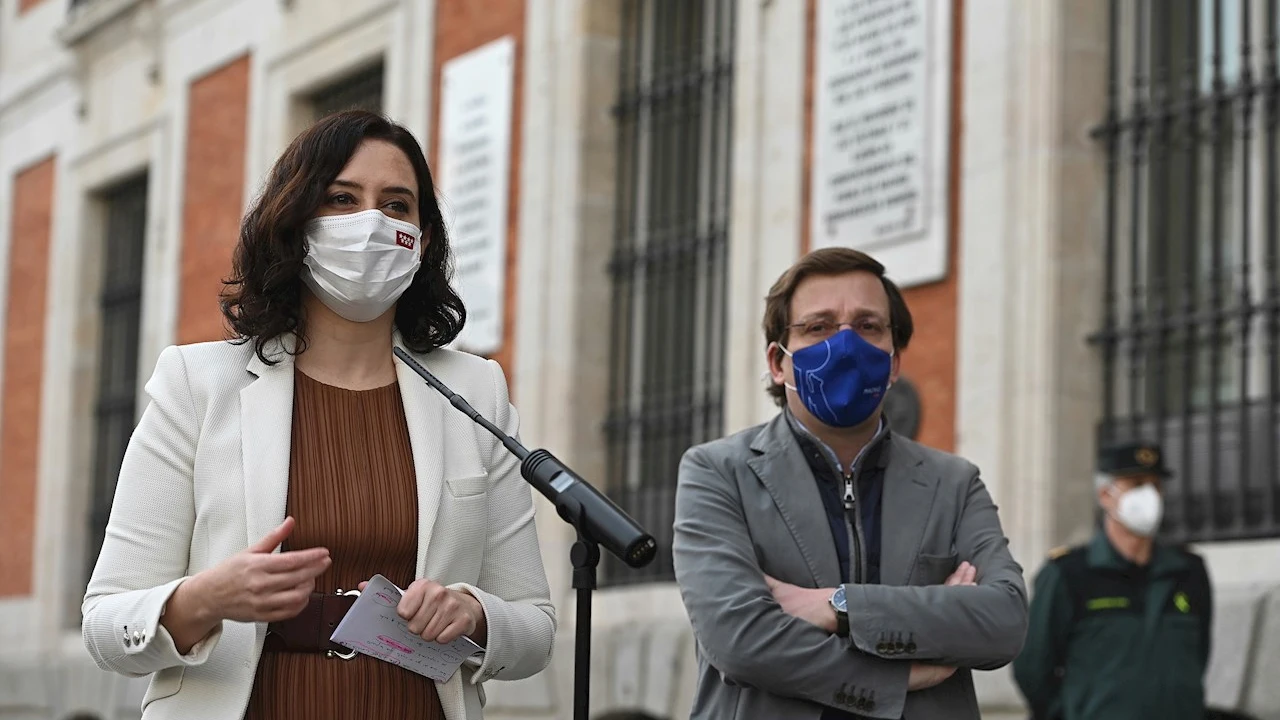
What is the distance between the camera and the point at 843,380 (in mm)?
4219

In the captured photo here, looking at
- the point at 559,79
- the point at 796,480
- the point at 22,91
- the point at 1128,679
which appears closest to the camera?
the point at 796,480

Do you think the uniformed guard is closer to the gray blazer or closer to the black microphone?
the gray blazer

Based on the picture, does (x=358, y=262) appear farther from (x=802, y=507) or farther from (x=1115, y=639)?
(x=1115, y=639)

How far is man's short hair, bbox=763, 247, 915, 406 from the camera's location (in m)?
4.38

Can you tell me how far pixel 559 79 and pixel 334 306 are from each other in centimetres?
948

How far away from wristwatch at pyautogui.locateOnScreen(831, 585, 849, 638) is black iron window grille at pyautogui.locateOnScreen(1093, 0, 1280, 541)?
493 cm

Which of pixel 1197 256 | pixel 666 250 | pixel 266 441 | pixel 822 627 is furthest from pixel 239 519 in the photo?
pixel 666 250

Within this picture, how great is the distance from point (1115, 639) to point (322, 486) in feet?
14.7

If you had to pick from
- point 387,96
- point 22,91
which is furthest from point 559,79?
point 22,91

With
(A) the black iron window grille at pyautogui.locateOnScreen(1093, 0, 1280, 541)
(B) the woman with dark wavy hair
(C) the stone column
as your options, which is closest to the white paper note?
(B) the woman with dark wavy hair

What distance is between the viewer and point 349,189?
→ 3.54 meters

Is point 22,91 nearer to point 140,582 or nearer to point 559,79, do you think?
point 559,79

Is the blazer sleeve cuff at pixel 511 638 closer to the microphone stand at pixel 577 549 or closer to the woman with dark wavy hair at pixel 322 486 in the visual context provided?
the woman with dark wavy hair at pixel 322 486

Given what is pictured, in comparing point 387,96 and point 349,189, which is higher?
point 387,96
